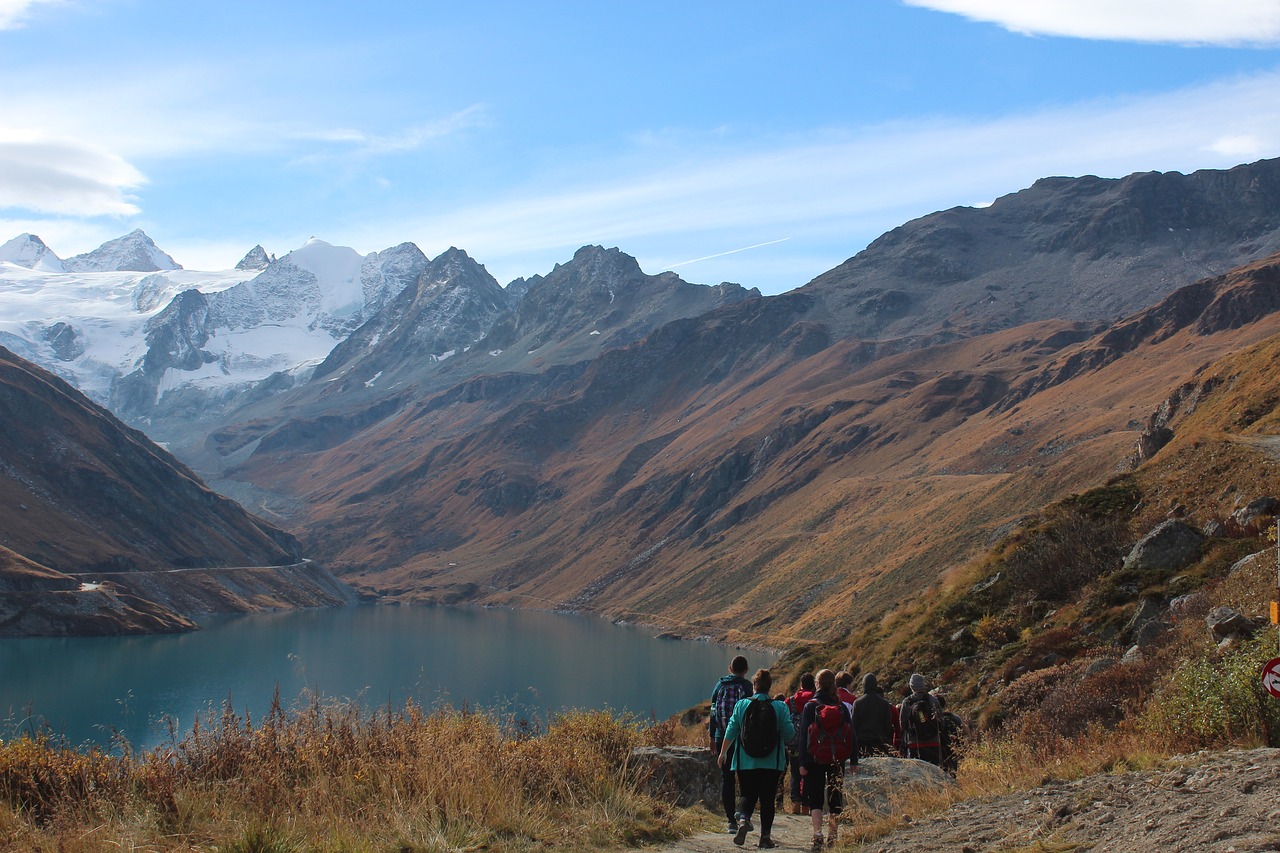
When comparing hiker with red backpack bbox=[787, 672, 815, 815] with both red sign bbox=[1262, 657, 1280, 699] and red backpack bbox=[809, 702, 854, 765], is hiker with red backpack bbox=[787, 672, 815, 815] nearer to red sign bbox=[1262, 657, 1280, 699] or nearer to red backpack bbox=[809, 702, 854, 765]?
red backpack bbox=[809, 702, 854, 765]

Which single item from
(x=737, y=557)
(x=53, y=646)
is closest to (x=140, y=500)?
(x=53, y=646)

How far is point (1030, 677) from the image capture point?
62.6ft

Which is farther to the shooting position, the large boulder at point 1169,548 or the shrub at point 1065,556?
the shrub at point 1065,556

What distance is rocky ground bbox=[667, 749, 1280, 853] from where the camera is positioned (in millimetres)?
7613

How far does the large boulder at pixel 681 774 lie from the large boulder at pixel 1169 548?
13065 mm

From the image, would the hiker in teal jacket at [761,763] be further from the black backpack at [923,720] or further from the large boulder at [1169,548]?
the large boulder at [1169,548]

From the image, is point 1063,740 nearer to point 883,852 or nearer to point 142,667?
point 883,852

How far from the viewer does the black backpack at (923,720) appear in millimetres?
14758

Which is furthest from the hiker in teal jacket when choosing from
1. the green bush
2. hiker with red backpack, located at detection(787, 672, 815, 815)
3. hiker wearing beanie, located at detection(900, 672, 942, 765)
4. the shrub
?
the shrub

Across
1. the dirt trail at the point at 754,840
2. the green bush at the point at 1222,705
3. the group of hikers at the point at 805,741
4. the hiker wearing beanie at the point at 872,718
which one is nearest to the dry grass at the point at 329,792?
the dirt trail at the point at 754,840

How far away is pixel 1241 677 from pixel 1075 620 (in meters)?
11.7

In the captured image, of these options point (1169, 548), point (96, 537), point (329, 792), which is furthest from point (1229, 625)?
point (96, 537)

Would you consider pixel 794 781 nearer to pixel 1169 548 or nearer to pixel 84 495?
pixel 1169 548

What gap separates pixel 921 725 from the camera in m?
14.8
